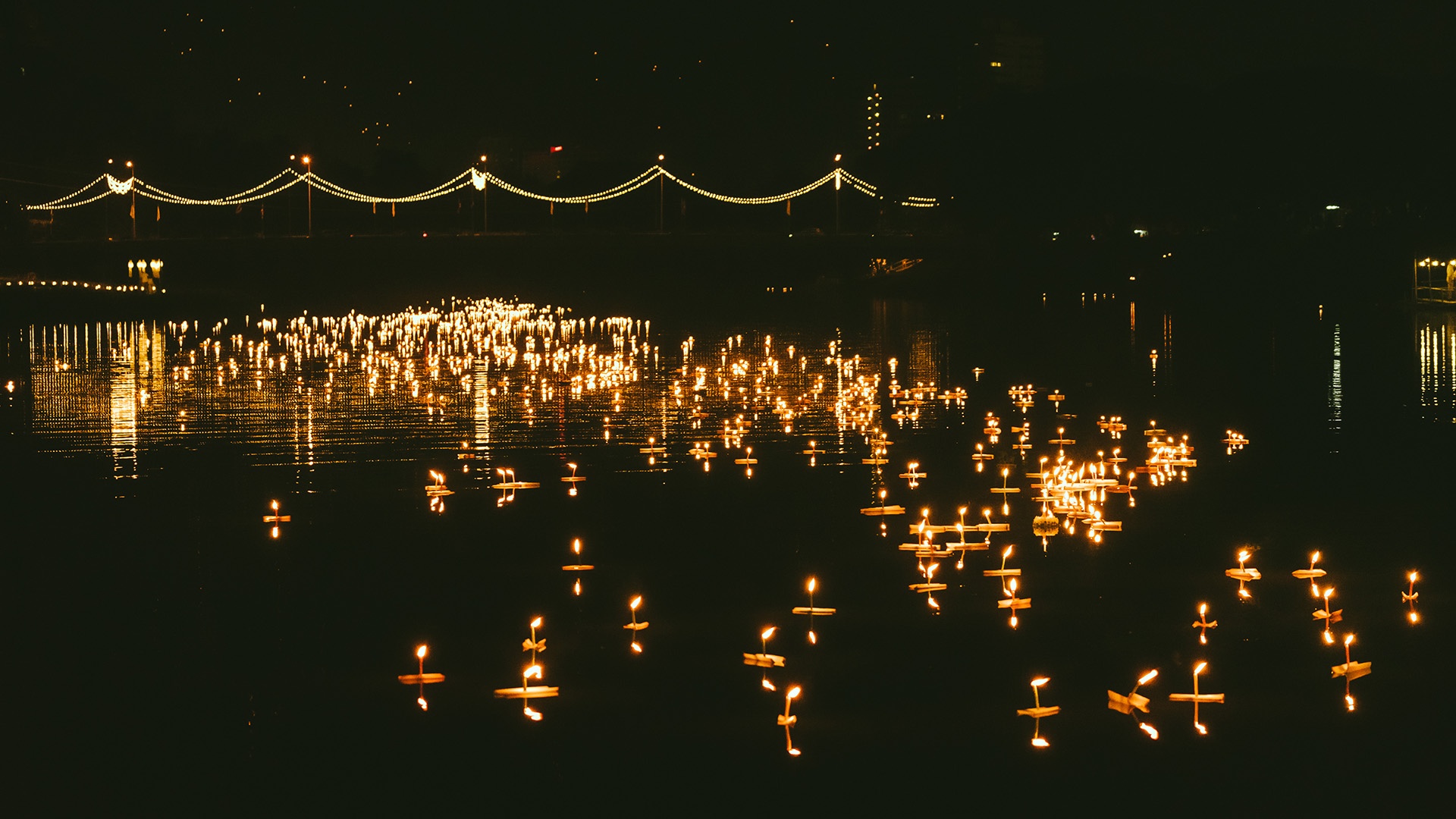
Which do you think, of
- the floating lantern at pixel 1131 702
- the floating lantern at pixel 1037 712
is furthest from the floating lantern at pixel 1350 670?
the floating lantern at pixel 1037 712

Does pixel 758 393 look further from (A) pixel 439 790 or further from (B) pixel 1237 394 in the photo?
(A) pixel 439 790

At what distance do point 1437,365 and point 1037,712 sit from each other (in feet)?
63.1

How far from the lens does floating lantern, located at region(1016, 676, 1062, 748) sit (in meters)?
A: 5.58

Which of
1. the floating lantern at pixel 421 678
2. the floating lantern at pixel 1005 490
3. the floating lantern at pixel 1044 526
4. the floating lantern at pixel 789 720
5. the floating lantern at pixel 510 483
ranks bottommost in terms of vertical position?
the floating lantern at pixel 789 720

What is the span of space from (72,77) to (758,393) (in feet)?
187

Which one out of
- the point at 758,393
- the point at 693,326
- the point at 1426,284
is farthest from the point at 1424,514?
the point at 1426,284

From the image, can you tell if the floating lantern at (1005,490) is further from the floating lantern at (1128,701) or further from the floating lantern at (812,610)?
the floating lantern at (1128,701)

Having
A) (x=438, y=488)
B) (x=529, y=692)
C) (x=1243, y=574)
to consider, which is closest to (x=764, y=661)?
(x=529, y=692)

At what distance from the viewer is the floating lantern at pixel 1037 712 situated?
18.3 ft

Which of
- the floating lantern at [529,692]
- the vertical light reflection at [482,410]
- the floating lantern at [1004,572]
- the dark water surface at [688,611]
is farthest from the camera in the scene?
the vertical light reflection at [482,410]

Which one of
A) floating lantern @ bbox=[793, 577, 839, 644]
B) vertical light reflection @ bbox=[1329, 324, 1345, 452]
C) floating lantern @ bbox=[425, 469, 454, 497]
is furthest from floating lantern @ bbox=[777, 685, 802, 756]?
vertical light reflection @ bbox=[1329, 324, 1345, 452]

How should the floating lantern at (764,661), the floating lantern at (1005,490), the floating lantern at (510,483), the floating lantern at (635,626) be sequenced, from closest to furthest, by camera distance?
the floating lantern at (764,661), the floating lantern at (635,626), the floating lantern at (1005,490), the floating lantern at (510,483)

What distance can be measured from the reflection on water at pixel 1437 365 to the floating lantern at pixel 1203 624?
956 cm

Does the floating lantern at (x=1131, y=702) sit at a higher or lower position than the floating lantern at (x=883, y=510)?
lower
